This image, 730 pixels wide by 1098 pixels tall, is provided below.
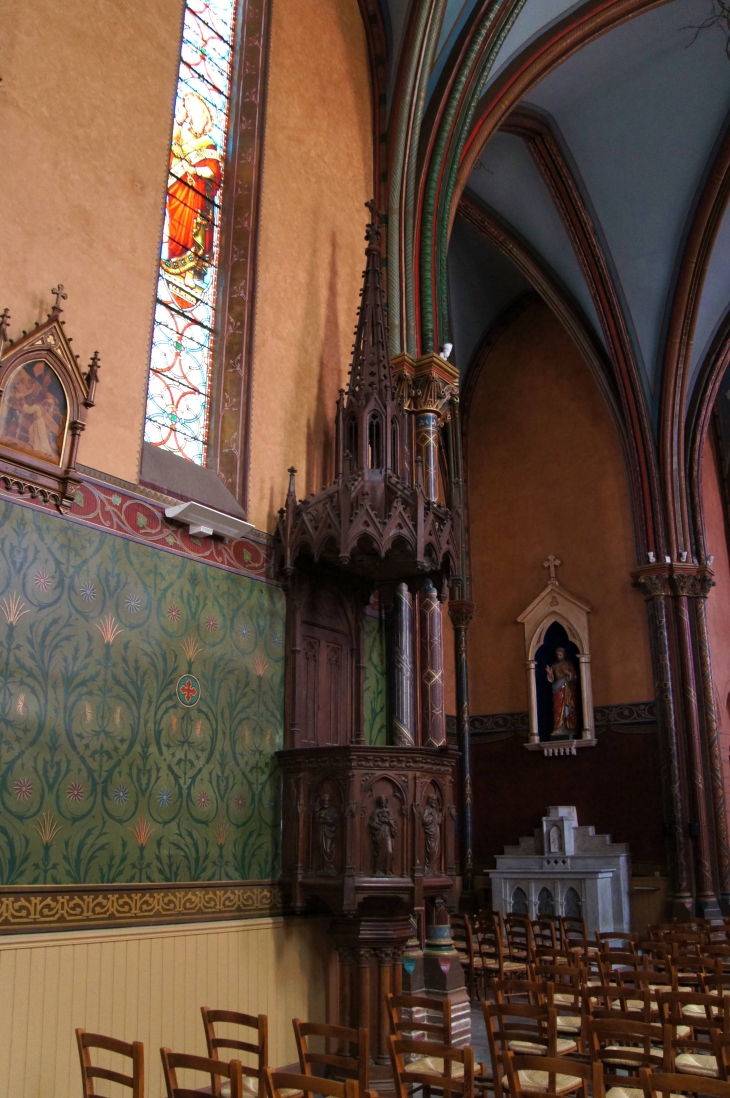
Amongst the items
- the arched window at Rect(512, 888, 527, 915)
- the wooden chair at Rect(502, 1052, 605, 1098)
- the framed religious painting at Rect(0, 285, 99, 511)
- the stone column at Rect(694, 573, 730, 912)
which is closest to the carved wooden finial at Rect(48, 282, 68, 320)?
the framed religious painting at Rect(0, 285, 99, 511)

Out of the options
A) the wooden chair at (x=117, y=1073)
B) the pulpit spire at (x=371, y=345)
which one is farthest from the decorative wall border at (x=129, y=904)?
the pulpit spire at (x=371, y=345)

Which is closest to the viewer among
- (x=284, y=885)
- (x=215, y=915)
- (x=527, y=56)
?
(x=215, y=915)

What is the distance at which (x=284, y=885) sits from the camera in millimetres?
7402

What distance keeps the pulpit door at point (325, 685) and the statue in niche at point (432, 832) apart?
1.06 m

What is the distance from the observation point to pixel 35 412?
6.29 meters

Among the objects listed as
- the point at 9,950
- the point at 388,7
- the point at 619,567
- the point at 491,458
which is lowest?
the point at 9,950

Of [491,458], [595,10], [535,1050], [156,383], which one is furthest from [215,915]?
[491,458]

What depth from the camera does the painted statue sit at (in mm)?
8367

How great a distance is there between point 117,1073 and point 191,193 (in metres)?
7.04

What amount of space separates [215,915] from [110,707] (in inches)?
67.6

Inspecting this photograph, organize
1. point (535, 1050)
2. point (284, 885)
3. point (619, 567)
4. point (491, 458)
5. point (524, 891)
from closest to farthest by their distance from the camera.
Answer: point (535, 1050) → point (284, 885) → point (524, 891) → point (619, 567) → point (491, 458)

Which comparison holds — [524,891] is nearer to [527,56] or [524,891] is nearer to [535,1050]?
[535,1050]

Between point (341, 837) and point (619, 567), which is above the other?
point (619, 567)

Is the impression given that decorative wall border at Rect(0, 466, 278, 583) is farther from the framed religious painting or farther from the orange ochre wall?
the orange ochre wall
